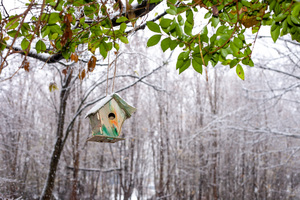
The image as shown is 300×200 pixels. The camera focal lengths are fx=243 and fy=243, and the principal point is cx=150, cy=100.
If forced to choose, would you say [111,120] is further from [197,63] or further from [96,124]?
[197,63]

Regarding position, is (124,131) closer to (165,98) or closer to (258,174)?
(165,98)

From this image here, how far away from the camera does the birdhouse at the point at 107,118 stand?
5.38 feet

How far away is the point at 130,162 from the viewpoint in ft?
32.2

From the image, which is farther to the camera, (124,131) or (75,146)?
(124,131)

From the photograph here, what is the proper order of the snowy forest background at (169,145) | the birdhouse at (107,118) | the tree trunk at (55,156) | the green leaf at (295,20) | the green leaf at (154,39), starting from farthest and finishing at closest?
1. the snowy forest background at (169,145)
2. the tree trunk at (55,156)
3. the birdhouse at (107,118)
4. the green leaf at (154,39)
5. the green leaf at (295,20)

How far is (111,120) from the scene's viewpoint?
1.71 meters

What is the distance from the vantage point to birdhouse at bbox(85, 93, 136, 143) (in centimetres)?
164

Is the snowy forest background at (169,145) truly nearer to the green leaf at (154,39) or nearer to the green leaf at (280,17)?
the green leaf at (154,39)

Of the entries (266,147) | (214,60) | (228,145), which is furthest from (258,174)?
(214,60)

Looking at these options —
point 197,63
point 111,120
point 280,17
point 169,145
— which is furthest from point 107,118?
point 169,145

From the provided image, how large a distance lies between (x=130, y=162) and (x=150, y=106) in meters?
2.44

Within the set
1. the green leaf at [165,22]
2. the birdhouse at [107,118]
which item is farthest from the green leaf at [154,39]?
the birdhouse at [107,118]

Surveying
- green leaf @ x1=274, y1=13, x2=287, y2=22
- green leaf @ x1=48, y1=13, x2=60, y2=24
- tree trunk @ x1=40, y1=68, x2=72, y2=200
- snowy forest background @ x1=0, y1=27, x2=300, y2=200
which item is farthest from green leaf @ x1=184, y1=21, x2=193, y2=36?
snowy forest background @ x1=0, y1=27, x2=300, y2=200

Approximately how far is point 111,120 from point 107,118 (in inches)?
1.2
